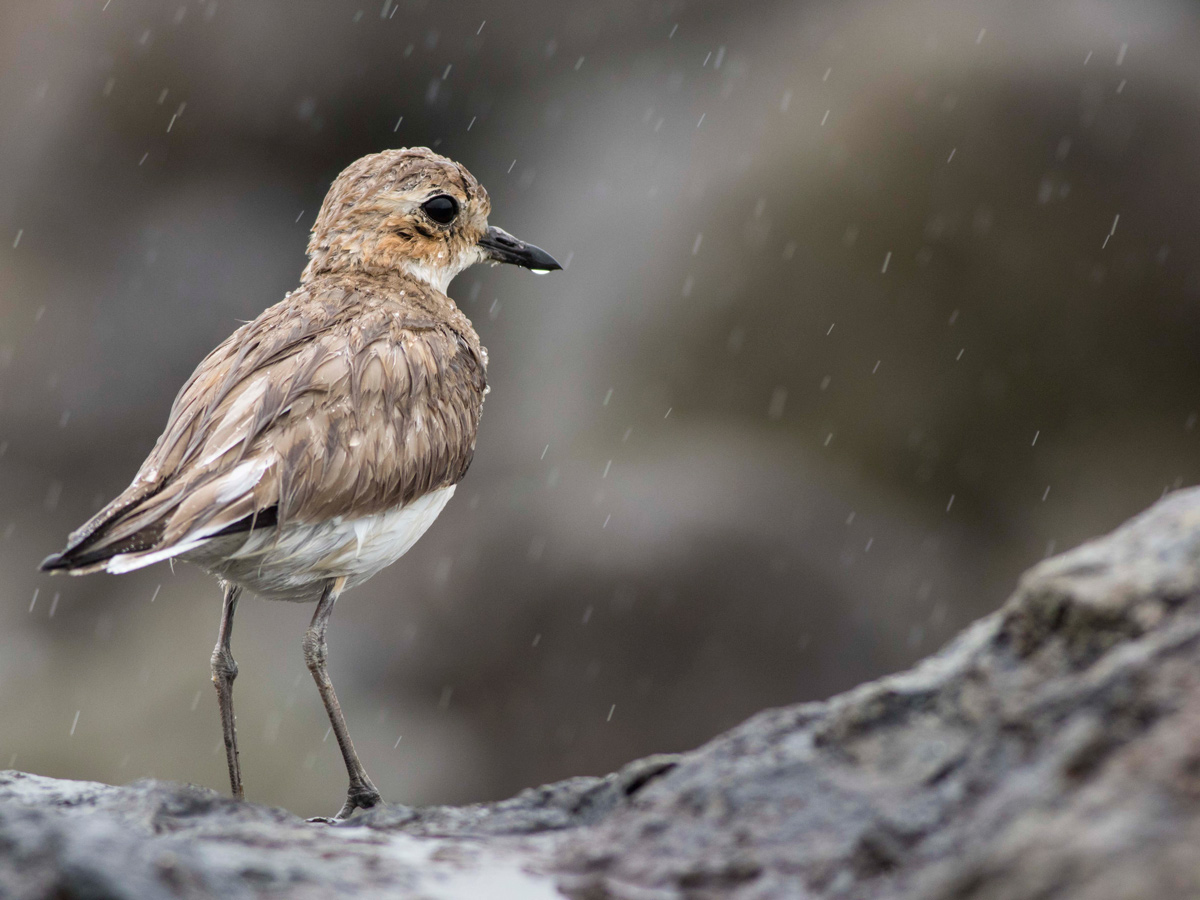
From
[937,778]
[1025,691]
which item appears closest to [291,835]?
[937,778]

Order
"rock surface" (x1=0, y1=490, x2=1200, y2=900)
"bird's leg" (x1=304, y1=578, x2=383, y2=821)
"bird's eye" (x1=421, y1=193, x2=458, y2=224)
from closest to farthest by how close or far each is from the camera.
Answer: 1. "rock surface" (x1=0, y1=490, x2=1200, y2=900)
2. "bird's leg" (x1=304, y1=578, x2=383, y2=821)
3. "bird's eye" (x1=421, y1=193, x2=458, y2=224)

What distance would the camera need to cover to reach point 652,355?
26.7ft

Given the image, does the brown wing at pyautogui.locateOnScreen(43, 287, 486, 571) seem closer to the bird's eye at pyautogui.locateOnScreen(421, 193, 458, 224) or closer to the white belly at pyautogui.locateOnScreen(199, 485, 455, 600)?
the white belly at pyautogui.locateOnScreen(199, 485, 455, 600)

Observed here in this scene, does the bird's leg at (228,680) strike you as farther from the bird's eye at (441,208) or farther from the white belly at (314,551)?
the bird's eye at (441,208)

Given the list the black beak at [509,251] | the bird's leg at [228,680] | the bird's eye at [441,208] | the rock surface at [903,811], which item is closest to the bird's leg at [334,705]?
the bird's leg at [228,680]

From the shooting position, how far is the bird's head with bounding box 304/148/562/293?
14.6ft

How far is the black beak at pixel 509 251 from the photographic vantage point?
4.91m

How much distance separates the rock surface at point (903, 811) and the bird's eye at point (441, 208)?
2877 millimetres

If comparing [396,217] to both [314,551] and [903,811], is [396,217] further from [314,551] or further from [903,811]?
[903,811]

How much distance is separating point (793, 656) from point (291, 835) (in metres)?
5.47

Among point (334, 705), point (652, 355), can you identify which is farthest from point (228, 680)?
point (652, 355)

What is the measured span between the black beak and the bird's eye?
26 centimetres

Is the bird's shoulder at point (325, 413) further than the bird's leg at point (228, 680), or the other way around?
the bird's leg at point (228, 680)

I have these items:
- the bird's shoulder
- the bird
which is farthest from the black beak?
the bird's shoulder
